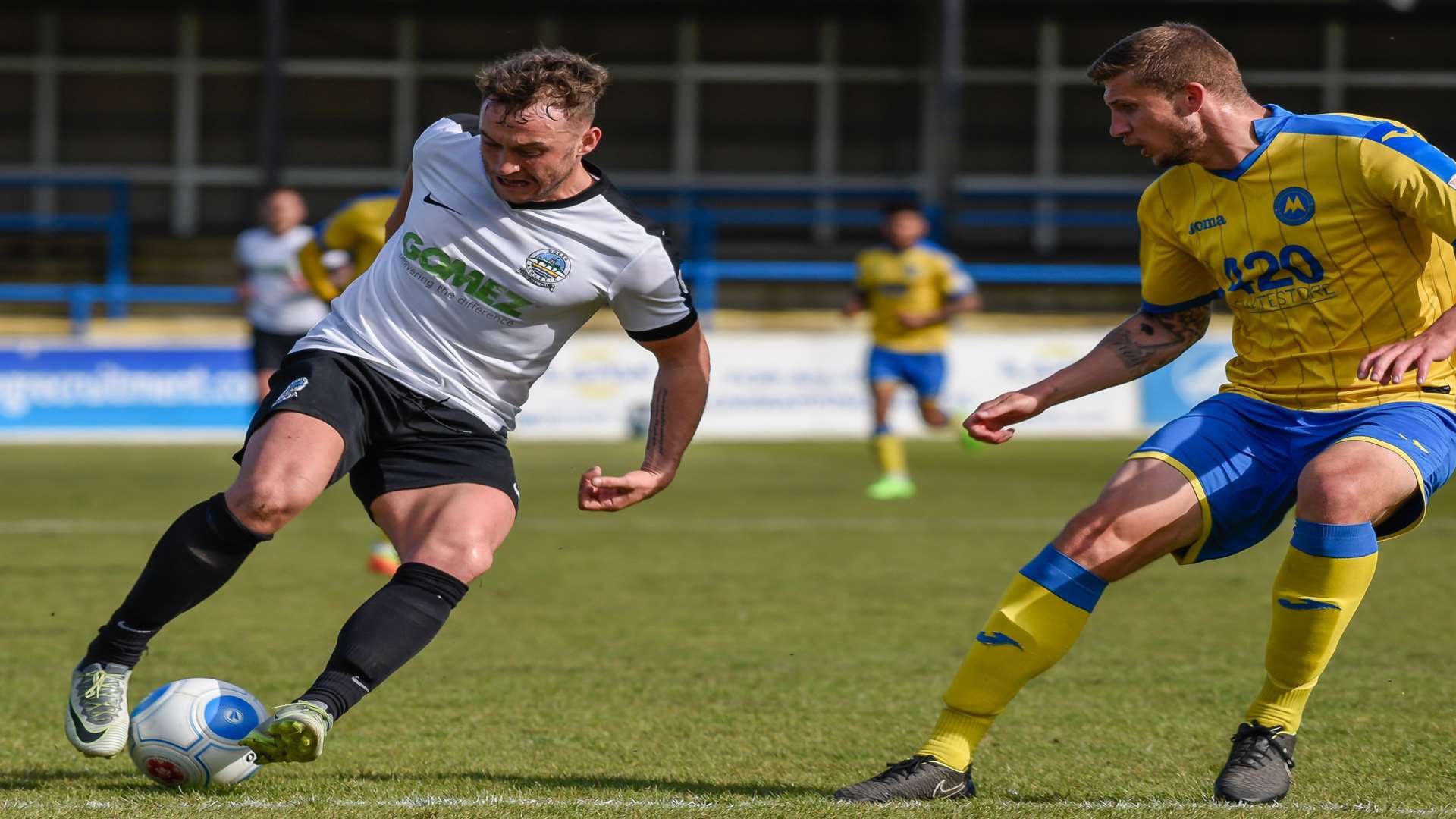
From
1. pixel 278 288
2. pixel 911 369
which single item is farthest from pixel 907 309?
pixel 278 288

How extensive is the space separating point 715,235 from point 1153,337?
2018 centimetres

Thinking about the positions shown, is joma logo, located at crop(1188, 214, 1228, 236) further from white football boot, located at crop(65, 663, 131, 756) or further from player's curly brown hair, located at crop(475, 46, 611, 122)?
white football boot, located at crop(65, 663, 131, 756)

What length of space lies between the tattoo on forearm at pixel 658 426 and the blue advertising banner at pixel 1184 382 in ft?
45.8

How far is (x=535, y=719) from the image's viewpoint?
4.79 m

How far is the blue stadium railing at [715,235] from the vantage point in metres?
19.5

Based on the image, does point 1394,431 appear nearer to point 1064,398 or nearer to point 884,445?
point 1064,398

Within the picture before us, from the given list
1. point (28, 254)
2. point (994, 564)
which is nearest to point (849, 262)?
point (28, 254)

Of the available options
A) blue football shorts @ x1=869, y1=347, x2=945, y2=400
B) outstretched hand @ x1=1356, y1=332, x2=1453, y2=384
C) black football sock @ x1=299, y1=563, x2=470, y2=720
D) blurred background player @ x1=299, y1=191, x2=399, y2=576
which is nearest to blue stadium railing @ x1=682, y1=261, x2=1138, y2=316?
blue football shorts @ x1=869, y1=347, x2=945, y2=400

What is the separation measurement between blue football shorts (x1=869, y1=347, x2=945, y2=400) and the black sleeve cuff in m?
8.37

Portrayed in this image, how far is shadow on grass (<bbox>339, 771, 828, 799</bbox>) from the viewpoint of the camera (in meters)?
3.87

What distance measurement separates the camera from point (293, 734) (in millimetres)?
3355

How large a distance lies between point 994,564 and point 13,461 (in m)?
9.39

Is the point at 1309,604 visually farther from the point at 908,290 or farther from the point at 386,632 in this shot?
the point at 908,290

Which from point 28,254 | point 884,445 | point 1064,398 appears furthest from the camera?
point 28,254
